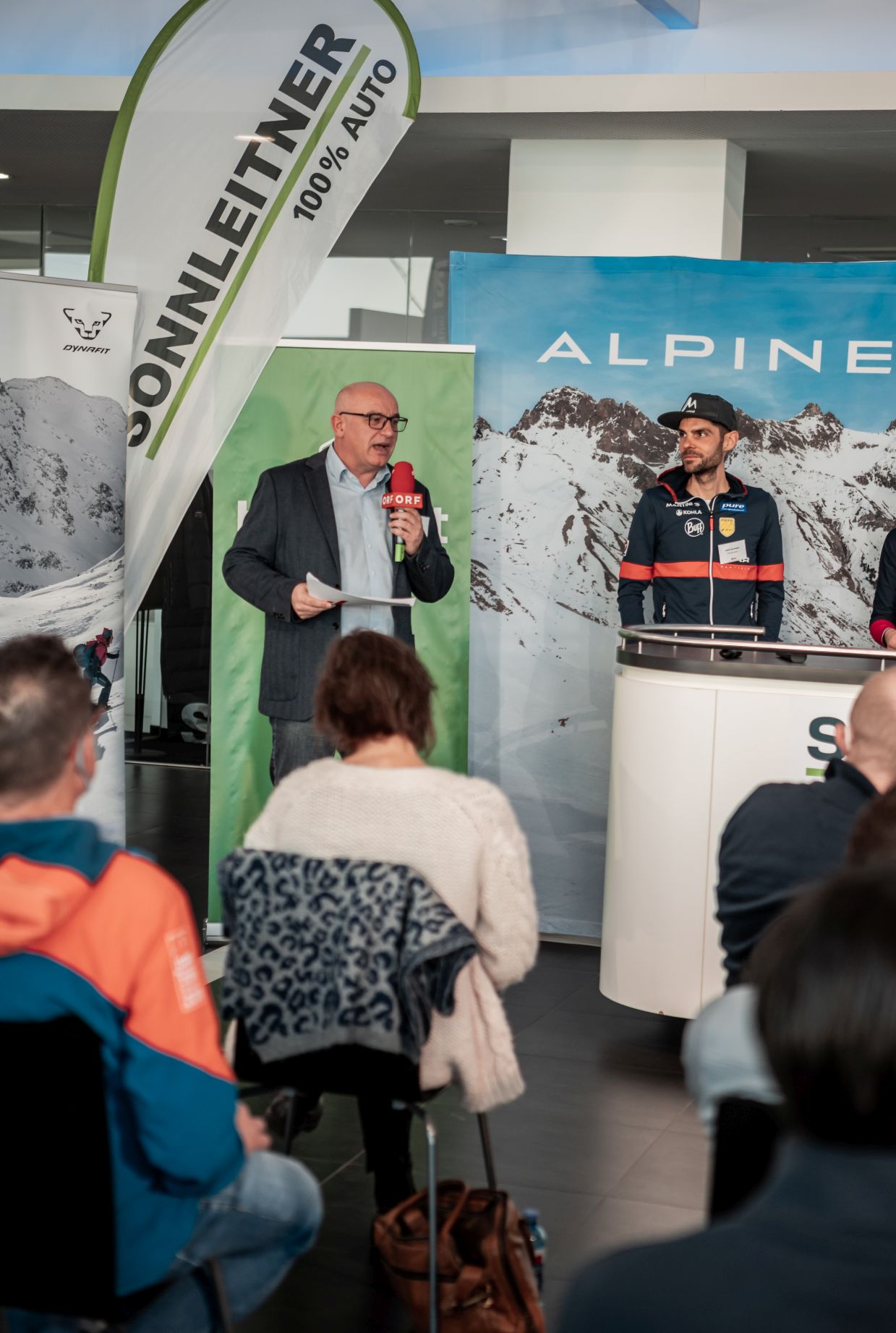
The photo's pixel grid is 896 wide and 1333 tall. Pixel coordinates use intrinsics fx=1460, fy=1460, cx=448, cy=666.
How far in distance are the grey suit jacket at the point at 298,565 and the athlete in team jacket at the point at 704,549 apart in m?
0.84

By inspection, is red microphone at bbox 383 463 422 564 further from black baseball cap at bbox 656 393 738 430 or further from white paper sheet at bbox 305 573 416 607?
black baseball cap at bbox 656 393 738 430

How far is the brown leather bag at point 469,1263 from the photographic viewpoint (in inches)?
90.9

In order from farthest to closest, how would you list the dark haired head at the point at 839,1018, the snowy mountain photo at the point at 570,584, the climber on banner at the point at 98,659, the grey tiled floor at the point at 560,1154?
the snowy mountain photo at the point at 570,584
the climber on banner at the point at 98,659
the grey tiled floor at the point at 560,1154
the dark haired head at the point at 839,1018

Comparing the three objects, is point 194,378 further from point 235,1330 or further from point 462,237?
point 462,237

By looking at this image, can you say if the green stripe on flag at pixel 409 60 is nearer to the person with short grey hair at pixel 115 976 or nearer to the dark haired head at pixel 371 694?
the dark haired head at pixel 371 694

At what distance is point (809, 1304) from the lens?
878mm

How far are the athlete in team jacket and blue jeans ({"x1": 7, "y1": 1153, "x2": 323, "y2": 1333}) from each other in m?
3.36

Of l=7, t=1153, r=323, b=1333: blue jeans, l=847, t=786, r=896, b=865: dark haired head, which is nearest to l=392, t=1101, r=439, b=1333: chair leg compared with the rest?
l=7, t=1153, r=323, b=1333: blue jeans

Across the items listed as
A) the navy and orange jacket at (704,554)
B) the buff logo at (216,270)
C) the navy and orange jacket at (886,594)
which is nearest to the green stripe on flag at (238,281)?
the buff logo at (216,270)

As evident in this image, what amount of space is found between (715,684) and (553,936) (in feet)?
5.53

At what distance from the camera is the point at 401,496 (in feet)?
14.9

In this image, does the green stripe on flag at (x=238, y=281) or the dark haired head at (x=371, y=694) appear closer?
the dark haired head at (x=371, y=694)

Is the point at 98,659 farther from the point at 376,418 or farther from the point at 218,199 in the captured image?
the point at 218,199

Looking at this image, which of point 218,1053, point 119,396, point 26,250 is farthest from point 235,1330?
point 26,250
